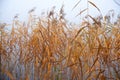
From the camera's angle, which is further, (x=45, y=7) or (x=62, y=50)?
(x=45, y=7)

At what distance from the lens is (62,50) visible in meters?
2.23

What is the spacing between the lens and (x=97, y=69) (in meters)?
2.03

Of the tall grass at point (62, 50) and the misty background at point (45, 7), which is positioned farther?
the misty background at point (45, 7)

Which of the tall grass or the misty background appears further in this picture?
the misty background

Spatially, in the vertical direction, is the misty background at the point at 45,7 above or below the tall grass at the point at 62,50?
above

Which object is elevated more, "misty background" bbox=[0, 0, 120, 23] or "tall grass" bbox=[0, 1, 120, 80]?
"misty background" bbox=[0, 0, 120, 23]

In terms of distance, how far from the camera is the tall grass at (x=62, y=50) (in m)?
2.08

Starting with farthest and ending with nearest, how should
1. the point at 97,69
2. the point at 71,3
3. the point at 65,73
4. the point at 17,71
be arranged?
the point at 17,71, the point at 71,3, the point at 65,73, the point at 97,69

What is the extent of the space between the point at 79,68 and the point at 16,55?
0.79m

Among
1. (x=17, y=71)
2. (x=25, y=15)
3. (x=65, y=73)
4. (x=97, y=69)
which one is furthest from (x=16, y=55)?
(x=97, y=69)

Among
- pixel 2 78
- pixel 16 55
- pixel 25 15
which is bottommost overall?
pixel 2 78

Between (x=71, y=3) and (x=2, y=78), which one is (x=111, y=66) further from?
(x=2, y=78)

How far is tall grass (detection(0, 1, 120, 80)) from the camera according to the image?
2.08 metres

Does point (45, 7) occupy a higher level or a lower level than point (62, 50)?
higher
